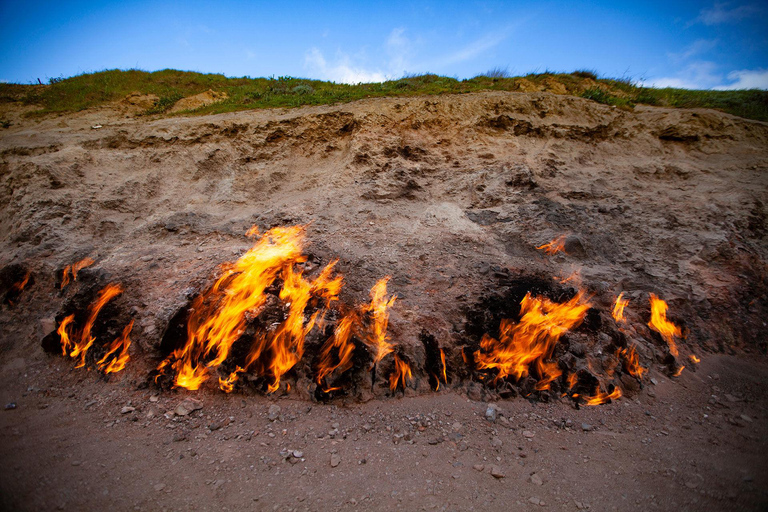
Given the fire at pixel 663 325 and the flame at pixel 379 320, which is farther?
the fire at pixel 663 325

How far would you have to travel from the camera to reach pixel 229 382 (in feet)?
15.8

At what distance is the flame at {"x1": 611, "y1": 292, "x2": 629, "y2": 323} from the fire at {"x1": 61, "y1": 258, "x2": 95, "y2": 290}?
11.1 metres

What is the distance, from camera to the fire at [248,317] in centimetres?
497

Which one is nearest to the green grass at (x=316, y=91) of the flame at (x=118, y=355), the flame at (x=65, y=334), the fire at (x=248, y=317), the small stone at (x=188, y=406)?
the fire at (x=248, y=317)

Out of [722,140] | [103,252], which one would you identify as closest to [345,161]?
[103,252]

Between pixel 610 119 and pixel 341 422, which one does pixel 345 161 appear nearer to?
pixel 341 422

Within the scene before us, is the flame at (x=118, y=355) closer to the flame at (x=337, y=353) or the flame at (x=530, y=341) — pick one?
the flame at (x=337, y=353)

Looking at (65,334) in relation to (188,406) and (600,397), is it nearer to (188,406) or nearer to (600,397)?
(188,406)

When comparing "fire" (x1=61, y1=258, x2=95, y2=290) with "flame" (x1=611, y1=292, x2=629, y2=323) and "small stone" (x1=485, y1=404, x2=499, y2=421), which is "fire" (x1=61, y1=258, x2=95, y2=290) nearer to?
"small stone" (x1=485, y1=404, x2=499, y2=421)

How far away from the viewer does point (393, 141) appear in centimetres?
905

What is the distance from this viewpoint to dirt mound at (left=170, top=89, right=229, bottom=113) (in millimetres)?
12509

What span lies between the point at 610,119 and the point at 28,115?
20901mm

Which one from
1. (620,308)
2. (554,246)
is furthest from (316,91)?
(620,308)

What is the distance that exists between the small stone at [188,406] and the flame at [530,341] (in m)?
4.50
